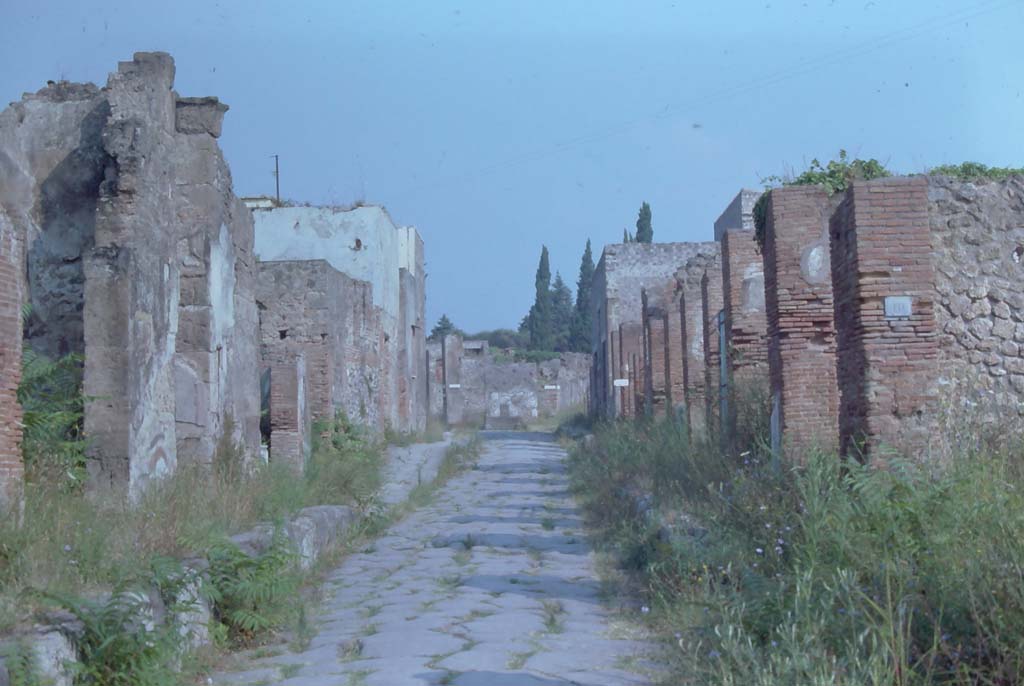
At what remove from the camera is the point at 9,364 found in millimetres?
6184

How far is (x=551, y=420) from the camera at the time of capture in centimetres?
4928

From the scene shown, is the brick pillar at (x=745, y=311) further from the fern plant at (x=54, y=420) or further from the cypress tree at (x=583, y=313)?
the cypress tree at (x=583, y=313)

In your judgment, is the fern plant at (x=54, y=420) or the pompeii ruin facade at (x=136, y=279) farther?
the pompeii ruin facade at (x=136, y=279)

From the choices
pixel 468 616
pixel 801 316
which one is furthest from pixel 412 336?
pixel 468 616

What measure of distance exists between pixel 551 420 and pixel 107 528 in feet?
A: 142

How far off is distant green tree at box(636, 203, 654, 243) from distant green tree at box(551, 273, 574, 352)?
2635 cm

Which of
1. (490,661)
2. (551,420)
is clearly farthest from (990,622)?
(551,420)

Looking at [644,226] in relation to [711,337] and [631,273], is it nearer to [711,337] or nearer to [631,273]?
[631,273]

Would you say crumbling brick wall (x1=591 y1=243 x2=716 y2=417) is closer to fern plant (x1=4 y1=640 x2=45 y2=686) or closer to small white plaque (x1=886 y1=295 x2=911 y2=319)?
small white plaque (x1=886 y1=295 x2=911 y2=319)

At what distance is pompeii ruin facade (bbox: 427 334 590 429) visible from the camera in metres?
45.2

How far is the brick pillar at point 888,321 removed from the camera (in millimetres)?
7578

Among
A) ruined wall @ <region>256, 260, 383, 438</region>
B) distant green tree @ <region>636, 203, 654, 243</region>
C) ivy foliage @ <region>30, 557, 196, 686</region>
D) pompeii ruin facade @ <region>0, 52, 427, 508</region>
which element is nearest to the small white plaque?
ivy foliage @ <region>30, 557, 196, 686</region>

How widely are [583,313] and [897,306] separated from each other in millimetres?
84851

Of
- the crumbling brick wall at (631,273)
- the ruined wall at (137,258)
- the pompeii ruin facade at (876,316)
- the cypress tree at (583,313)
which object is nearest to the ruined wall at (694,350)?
the pompeii ruin facade at (876,316)
